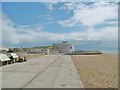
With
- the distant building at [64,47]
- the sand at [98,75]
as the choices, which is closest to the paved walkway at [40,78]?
the sand at [98,75]

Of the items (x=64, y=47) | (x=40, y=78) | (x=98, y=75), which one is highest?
(x=40, y=78)

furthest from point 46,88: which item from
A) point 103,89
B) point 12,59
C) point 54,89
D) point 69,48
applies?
point 69,48

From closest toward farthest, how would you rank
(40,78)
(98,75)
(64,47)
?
1. (40,78)
2. (98,75)
3. (64,47)

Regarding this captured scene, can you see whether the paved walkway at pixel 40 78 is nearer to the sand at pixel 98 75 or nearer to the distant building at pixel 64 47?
the sand at pixel 98 75

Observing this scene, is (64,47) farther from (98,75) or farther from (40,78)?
(40,78)

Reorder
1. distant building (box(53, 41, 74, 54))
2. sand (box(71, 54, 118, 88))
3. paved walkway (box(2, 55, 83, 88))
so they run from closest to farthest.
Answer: paved walkway (box(2, 55, 83, 88)) → sand (box(71, 54, 118, 88)) → distant building (box(53, 41, 74, 54))

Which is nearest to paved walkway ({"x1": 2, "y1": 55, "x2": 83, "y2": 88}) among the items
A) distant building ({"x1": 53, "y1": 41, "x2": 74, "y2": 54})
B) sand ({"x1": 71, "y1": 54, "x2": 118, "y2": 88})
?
sand ({"x1": 71, "y1": 54, "x2": 118, "y2": 88})

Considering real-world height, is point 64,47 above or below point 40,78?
below

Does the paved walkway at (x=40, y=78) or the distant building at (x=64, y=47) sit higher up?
the paved walkway at (x=40, y=78)

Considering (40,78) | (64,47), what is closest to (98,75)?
(40,78)

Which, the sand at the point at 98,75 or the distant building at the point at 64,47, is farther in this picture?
the distant building at the point at 64,47

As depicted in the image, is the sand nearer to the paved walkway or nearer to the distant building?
the paved walkway

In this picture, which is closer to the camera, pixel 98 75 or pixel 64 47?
pixel 98 75

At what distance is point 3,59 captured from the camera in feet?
77.5
